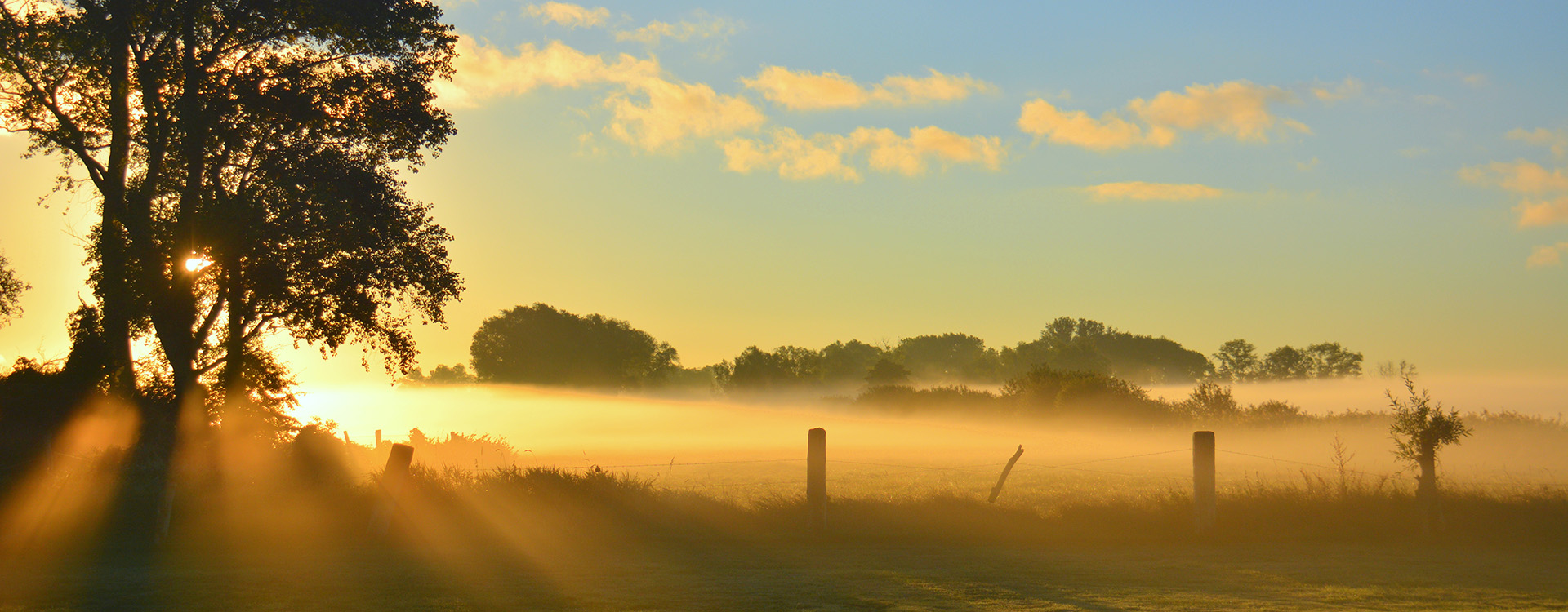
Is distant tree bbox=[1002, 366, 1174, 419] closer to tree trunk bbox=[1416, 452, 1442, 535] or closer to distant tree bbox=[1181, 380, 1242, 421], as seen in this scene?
distant tree bbox=[1181, 380, 1242, 421]

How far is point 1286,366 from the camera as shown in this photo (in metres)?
134

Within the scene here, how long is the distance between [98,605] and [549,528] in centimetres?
658

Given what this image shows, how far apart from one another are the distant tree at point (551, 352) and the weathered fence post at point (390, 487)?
107 meters

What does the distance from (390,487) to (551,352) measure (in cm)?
10929

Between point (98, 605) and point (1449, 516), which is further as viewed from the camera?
point (1449, 516)

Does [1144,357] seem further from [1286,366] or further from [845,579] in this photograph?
[845,579]

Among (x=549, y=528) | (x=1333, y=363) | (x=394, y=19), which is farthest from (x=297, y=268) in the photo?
(x=1333, y=363)

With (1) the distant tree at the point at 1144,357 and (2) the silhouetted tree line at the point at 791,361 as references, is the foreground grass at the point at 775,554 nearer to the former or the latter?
(2) the silhouetted tree line at the point at 791,361

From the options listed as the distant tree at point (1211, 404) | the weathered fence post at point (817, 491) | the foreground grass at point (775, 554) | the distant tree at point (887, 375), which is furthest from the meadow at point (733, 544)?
the distant tree at point (887, 375)

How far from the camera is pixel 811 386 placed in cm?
11588

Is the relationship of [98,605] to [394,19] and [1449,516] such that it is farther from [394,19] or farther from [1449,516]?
[394,19]

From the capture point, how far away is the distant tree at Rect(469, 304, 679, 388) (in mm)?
121125

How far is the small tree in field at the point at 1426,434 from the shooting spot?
52.6 ft

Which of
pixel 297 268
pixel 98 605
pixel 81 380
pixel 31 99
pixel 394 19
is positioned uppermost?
pixel 394 19
